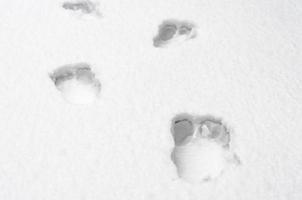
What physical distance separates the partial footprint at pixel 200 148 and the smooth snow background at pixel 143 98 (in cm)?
2

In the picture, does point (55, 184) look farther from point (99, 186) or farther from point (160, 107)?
point (160, 107)

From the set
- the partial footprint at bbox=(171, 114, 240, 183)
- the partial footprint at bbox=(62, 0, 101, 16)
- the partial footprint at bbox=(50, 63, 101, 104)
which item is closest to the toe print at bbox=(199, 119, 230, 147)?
the partial footprint at bbox=(171, 114, 240, 183)

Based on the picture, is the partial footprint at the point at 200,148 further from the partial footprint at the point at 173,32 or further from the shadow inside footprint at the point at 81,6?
the shadow inside footprint at the point at 81,6

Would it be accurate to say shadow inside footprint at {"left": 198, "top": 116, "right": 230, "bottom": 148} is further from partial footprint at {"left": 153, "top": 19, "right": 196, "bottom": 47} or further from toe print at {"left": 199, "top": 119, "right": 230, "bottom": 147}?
partial footprint at {"left": 153, "top": 19, "right": 196, "bottom": 47}

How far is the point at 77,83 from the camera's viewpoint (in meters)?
1.17

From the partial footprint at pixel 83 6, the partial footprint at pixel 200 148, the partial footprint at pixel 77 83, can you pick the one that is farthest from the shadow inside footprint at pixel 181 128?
the partial footprint at pixel 83 6

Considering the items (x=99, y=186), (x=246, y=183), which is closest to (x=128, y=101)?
(x=99, y=186)

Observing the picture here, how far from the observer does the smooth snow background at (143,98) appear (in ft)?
3.12

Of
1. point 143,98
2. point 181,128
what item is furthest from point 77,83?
point 181,128

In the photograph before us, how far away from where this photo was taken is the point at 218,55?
1262mm

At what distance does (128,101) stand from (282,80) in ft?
1.44

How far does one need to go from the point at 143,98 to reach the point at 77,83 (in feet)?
0.64

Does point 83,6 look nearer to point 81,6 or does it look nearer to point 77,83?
point 81,6

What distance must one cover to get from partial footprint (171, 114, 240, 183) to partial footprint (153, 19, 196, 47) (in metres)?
0.31
